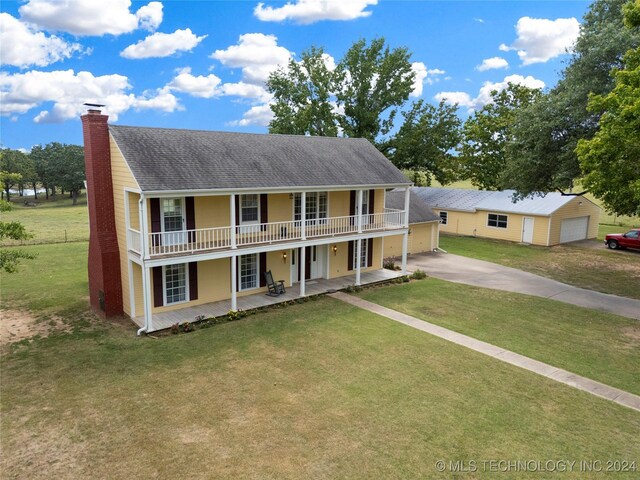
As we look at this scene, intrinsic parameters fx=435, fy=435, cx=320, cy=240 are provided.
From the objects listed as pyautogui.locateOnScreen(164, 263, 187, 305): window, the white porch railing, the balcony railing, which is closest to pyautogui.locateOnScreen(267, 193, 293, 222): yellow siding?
the balcony railing

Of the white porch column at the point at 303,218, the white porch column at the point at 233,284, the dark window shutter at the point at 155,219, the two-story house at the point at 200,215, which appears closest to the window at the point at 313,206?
the two-story house at the point at 200,215

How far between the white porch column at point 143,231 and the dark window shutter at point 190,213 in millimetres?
1930

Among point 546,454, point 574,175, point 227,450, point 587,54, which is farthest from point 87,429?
point 587,54

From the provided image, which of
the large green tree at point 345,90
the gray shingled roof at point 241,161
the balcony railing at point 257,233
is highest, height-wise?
the large green tree at point 345,90

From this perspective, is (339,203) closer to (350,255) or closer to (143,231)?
(350,255)

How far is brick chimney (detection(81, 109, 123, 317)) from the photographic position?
15180 mm

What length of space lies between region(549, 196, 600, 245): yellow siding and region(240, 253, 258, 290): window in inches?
888

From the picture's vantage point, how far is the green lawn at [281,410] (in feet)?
26.1

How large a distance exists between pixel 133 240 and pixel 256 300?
204 inches

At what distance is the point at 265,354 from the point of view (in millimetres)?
12641

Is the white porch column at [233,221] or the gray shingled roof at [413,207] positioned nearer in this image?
the white porch column at [233,221]

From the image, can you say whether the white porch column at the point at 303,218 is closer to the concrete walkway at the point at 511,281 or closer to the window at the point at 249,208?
the window at the point at 249,208

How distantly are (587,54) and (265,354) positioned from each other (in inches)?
832

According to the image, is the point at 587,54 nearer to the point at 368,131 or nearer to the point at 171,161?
the point at 368,131
